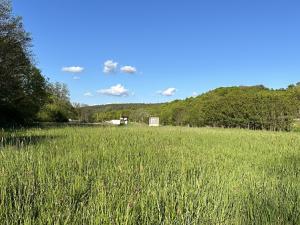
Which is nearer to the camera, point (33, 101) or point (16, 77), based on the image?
point (16, 77)

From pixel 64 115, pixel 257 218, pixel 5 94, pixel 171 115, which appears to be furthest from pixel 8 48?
pixel 171 115

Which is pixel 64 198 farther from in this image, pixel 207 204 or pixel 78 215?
pixel 207 204

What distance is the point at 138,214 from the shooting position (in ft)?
12.6

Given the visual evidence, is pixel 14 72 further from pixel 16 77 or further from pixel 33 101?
pixel 33 101

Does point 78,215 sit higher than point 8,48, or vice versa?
point 8,48

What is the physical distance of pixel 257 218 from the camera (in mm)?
3965

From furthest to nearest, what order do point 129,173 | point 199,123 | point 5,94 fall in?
point 199,123
point 5,94
point 129,173

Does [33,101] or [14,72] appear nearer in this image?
[14,72]

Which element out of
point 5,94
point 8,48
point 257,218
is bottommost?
point 257,218

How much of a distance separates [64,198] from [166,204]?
1083 millimetres

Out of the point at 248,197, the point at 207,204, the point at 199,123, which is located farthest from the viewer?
the point at 199,123

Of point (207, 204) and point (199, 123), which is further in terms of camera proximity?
point (199, 123)

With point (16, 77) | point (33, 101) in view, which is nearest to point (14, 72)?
point (16, 77)

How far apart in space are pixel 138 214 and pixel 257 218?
124cm
